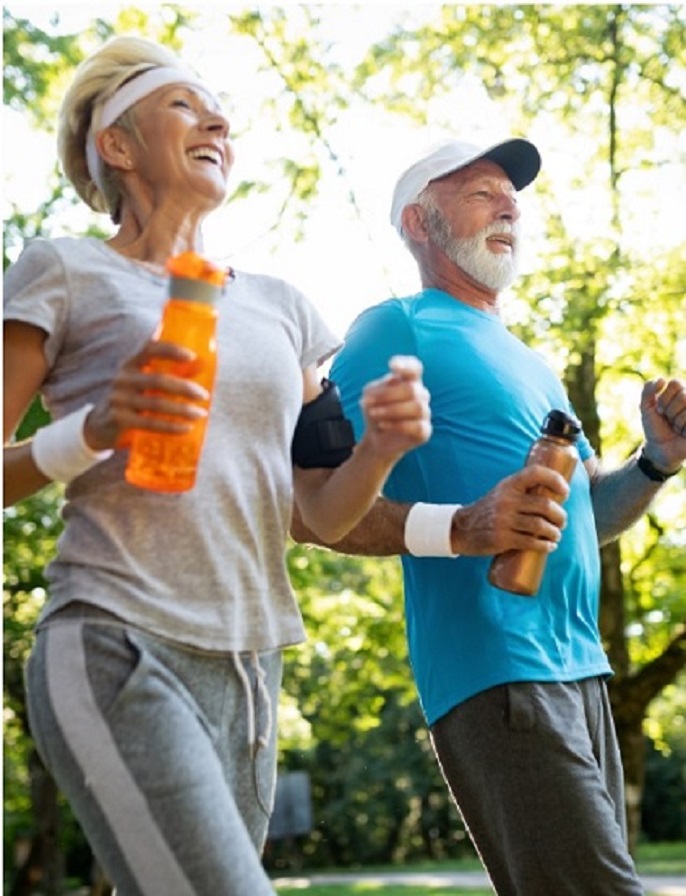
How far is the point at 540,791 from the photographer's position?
2.97 metres

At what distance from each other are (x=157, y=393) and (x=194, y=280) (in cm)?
15

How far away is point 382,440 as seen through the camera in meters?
2.23

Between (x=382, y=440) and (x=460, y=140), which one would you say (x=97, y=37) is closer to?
(x=460, y=140)

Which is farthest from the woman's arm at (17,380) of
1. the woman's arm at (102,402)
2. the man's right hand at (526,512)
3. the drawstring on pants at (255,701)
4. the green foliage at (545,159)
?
the green foliage at (545,159)

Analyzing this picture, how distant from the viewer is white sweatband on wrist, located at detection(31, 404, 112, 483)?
2109 millimetres

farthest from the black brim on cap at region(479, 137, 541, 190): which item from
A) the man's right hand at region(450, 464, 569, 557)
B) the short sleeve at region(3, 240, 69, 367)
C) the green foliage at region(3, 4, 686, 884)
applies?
the green foliage at region(3, 4, 686, 884)

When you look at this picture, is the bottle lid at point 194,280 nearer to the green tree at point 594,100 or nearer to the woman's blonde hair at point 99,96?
the woman's blonde hair at point 99,96

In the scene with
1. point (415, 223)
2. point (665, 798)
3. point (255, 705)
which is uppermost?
point (415, 223)

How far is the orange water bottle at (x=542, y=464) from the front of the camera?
2.72 meters

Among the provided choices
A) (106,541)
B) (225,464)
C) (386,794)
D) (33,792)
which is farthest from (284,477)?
(386,794)

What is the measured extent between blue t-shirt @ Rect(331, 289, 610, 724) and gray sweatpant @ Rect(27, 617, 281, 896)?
938mm

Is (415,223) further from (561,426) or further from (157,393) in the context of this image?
(157,393)

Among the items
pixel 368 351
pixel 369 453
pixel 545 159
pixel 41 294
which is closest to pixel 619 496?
pixel 368 351

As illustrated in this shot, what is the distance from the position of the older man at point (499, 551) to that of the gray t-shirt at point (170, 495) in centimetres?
43
